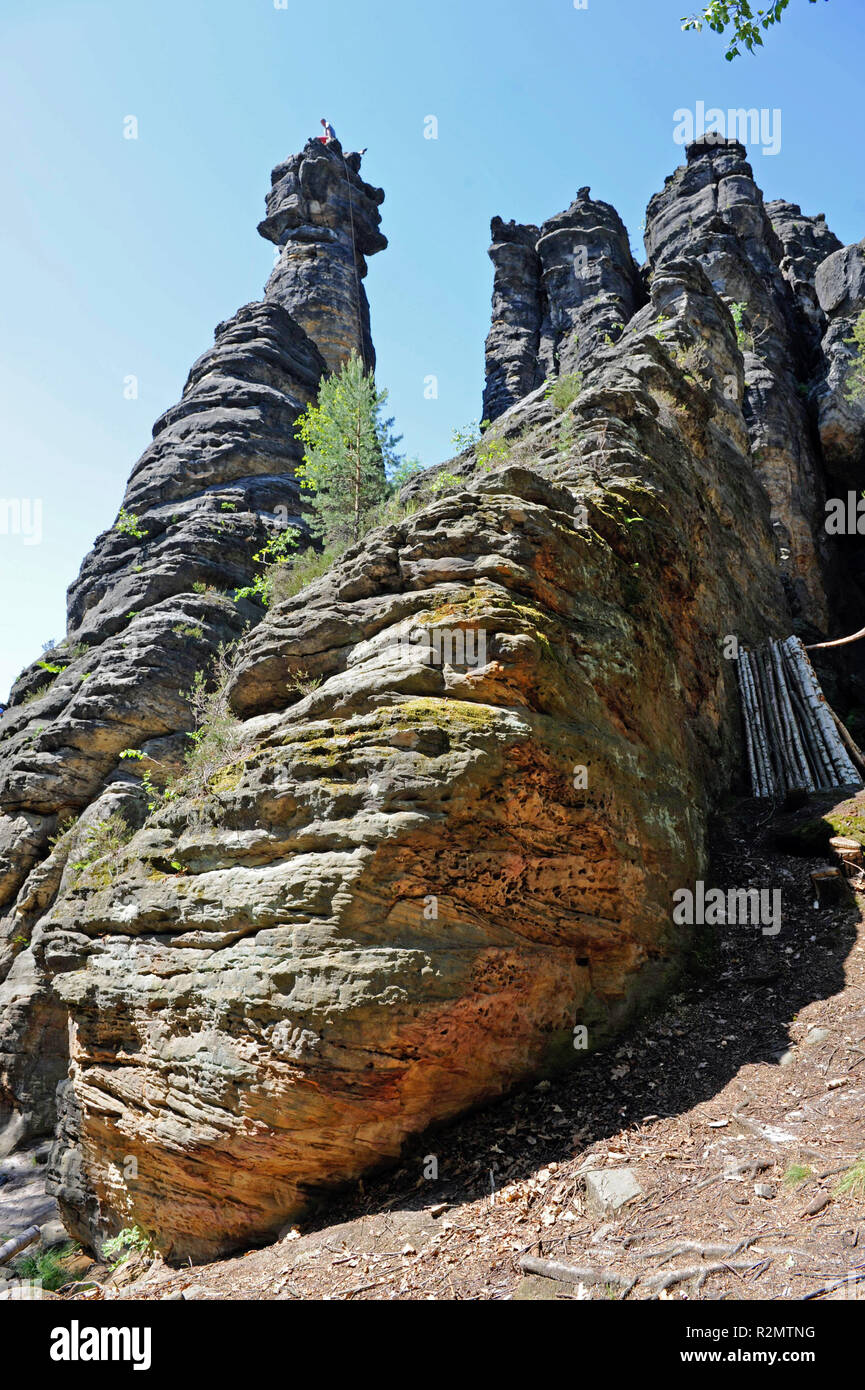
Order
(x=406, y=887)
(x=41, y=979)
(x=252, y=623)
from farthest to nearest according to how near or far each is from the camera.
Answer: (x=252, y=623)
(x=41, y=979)
(x=406, y=887)

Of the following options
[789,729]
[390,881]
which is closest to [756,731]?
[789,729]

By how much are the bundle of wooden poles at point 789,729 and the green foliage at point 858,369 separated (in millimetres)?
15514

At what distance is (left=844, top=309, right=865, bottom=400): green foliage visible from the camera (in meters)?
24.3

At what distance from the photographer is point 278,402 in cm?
2314

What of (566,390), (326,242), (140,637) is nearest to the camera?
(566,390)

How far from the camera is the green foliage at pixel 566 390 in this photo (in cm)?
1277

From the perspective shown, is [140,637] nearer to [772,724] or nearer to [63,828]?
[63,828]

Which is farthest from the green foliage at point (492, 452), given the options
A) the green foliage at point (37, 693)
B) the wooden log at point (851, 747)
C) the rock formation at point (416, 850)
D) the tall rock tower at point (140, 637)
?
the green foliage at point (37, 693)

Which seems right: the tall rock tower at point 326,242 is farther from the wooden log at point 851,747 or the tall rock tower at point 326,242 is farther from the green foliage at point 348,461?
the wooden log at point 851,747

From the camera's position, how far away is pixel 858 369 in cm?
2461

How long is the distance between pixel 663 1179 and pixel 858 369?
27.0 metres

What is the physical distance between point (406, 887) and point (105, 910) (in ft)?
13.5
